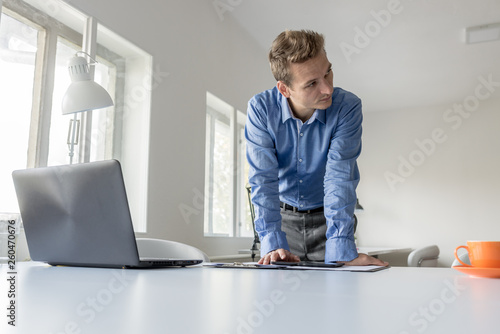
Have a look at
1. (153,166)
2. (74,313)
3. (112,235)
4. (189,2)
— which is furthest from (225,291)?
(189,2)

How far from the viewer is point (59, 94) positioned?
2252mm

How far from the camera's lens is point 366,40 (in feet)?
15.2

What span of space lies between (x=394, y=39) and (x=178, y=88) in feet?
8.70

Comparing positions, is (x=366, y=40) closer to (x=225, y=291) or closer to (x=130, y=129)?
(x=130, y=129)

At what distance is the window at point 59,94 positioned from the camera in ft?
6.58

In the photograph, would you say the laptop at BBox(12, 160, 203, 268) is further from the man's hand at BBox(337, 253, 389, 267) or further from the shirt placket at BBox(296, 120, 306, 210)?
the shirt placket at BBox(296, 120, 306, 210)

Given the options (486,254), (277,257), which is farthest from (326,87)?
(486,254)

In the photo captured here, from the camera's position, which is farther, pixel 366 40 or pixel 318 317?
pixel 366 40

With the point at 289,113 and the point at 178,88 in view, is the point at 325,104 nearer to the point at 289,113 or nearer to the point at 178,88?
the point at 289,113

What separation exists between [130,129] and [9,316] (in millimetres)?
2608

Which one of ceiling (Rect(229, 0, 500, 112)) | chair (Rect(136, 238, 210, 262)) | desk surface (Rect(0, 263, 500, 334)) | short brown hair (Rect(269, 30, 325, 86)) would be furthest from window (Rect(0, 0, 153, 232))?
desk surface (Rect(0, 263, 500, 334))

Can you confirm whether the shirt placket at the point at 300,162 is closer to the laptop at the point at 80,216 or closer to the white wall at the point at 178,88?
the laptop at the point at 80,216

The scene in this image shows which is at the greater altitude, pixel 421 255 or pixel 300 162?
pixel 300 162

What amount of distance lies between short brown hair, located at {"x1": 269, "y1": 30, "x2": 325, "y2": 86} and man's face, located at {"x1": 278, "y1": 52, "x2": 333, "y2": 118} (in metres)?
0.02
